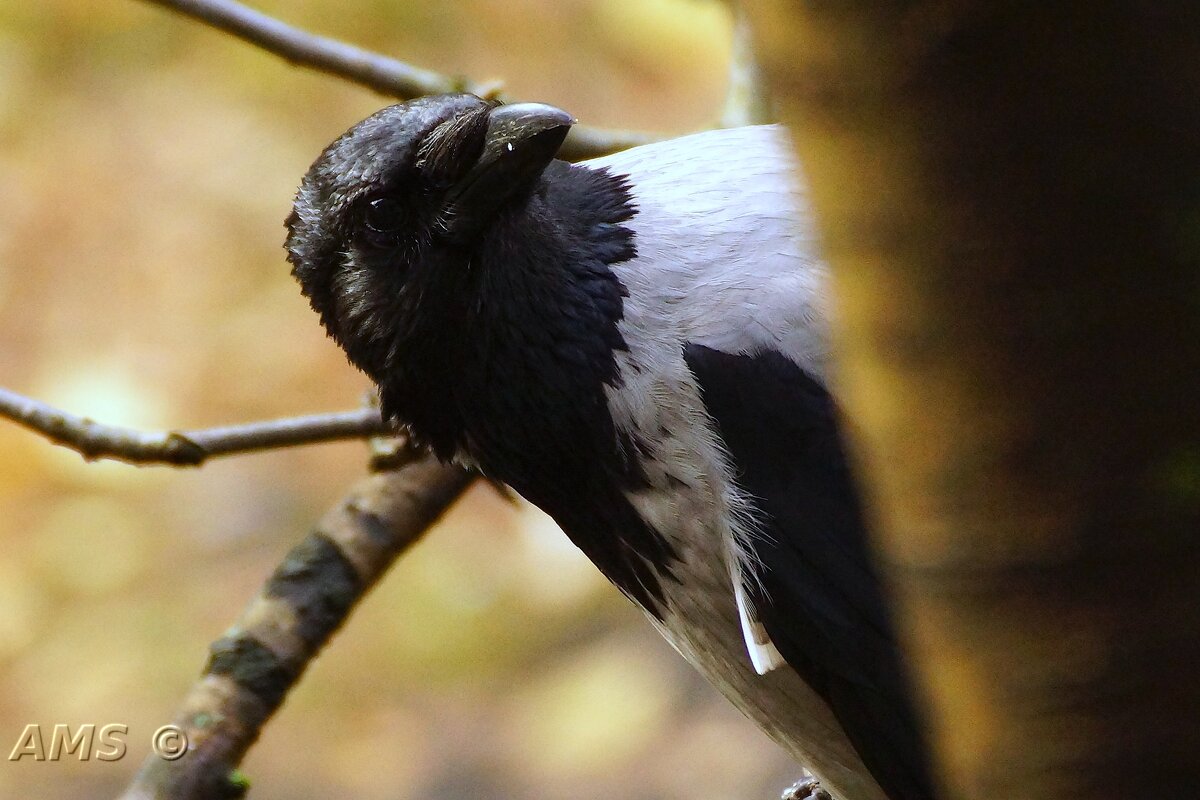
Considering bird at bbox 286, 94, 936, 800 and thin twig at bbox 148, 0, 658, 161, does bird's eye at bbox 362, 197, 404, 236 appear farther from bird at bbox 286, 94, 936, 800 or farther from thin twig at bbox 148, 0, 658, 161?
thin twig at bbox 148, 0, 658, 161

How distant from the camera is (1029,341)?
882 millimetres

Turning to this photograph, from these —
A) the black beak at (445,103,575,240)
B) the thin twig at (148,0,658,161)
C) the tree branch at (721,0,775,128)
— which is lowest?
the black beak at (445,103,575,240)

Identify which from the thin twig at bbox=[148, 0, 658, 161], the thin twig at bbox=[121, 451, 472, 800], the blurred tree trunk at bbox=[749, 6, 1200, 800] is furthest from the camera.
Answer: the thin twig at bbox=[148, 0, 658, 161]

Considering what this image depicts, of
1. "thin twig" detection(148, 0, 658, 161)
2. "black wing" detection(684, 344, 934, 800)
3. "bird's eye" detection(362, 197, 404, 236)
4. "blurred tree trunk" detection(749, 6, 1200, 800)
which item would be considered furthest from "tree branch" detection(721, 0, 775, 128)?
"blurred tree trunk" detection(749, 6, 1200, 800)

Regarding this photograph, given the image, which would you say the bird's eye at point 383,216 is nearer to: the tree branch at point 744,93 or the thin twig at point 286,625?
the thin twig at point 286,625

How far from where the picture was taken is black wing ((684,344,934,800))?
7.23ft

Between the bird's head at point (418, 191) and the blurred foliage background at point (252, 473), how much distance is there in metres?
2.94

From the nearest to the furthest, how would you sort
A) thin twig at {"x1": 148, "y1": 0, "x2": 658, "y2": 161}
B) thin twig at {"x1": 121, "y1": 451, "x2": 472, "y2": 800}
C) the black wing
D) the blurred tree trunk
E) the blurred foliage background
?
the blurred tree trunk, the black wing, thin twig at {"x1": 121, "y1": 451, "x2": 472, "y2": 800}, thin twig at {"x1": 148, "y1": 0, "x2": 658, "y2": 161}, the blurred foliage background

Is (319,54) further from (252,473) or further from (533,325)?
(252,473)

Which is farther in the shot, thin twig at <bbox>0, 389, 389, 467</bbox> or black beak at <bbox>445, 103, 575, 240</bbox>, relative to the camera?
thin twig at <bbox>0, 389, 389, 467</bbox>

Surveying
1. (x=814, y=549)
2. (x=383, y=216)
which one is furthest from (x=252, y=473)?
(x=814, y=549)

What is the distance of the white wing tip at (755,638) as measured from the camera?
2307 millimetres

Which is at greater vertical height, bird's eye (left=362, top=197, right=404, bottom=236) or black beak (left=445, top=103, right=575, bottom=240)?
bird's eye (left=362, top=197, right=404, bottom=236)

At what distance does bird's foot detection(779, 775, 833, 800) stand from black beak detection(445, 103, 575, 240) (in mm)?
1879
